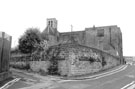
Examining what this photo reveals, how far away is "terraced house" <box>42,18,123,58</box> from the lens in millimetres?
34281

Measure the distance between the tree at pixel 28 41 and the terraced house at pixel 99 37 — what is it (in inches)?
427

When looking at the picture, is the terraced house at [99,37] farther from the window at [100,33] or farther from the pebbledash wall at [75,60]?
the pebbledash wall at [75,60]

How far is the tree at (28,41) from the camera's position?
2027 centimetres

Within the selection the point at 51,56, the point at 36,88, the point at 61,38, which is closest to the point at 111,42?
the point at 61,38

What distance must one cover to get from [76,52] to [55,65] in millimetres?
2881

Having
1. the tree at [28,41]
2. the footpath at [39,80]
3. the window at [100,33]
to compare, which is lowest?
the footpath at [39,80]

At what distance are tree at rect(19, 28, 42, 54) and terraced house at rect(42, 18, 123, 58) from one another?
35.6ft

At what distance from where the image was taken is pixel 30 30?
20.9 metres

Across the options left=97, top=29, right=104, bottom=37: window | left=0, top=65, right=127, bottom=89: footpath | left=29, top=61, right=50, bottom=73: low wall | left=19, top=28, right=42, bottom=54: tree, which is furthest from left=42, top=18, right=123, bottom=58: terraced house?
left=0, top=65, right=127, bottom=89: footpath

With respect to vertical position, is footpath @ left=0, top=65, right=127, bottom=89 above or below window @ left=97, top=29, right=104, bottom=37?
below

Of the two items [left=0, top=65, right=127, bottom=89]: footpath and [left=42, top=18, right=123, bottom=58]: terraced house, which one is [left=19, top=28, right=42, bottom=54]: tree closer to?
[left=0, top=65, right=127, bottom=89]: footpath

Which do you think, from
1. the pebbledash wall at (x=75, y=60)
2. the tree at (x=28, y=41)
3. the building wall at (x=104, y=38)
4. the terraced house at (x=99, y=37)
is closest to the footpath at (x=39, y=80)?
the pebbledash wall at (x=75, y=60)

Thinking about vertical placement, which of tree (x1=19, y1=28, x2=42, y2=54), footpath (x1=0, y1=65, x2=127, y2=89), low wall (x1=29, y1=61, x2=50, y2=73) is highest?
tree (x1=19, y1=28, x2=42, y2=54)

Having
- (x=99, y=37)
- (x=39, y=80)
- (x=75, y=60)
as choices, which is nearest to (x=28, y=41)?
(x=75, y=60)
